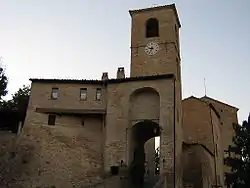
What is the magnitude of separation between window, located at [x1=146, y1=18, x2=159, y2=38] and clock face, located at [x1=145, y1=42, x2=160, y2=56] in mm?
1495

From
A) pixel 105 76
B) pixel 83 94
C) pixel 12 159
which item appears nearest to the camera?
pixel 12 159

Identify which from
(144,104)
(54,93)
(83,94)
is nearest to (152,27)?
(144,104)

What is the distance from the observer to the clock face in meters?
36.8

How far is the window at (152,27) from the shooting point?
1510 inches

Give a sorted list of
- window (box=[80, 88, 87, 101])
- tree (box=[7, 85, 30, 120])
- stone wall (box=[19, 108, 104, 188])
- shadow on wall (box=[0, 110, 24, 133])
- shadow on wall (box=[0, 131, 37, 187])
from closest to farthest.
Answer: shadow on wall (box=[0, 131, 37, 187]), stone wall (box=[19, 108, 104, 188]), window (box=[80, 88, 87, 101]), shadow on wall (box=[0, 110, 24, 133]), tree (box=[7, 85, 30, 120])

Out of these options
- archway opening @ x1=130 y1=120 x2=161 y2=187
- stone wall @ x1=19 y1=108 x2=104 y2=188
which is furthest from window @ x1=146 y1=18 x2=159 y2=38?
stone wall @ x1=19 y1=108 x2=104 y2=188

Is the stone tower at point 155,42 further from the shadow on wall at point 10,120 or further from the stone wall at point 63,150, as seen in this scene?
the shadow on wall at point 10,120

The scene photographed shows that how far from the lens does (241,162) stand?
28.6 meters

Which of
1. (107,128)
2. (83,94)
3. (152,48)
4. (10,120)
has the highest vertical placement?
(152,48)

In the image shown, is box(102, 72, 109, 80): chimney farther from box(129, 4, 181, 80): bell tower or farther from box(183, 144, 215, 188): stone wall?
box(183, 144, 215, 188): stone wall

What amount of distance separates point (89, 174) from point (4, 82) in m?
13.7

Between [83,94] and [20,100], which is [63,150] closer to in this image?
[83,94]

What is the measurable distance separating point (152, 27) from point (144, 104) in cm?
1138

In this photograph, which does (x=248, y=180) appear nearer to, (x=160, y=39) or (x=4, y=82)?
(x=160, y=39)
